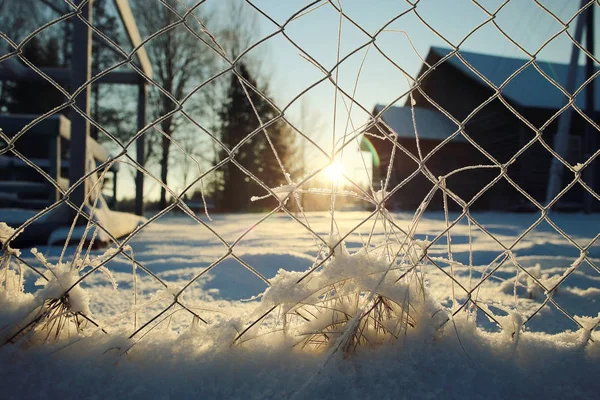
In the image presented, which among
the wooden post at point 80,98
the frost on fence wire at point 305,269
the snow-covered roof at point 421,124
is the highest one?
the snow-covered roof at point 421,124

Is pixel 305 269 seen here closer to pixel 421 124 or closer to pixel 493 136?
pixel 421 124

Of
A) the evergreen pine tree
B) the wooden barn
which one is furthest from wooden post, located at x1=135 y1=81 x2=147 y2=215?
the evergreen pine tree

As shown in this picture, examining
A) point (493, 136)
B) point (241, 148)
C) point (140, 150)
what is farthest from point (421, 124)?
point (140, 150)

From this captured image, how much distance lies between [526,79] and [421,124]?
3784mm

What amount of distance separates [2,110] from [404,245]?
17.3m

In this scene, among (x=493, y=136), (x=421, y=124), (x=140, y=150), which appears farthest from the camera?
(x=421, y=124)

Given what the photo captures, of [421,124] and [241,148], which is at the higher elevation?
[421,124]

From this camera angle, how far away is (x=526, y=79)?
504 inches

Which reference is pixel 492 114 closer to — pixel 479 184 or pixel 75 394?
pixel 479 184

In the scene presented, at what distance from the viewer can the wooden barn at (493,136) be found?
1202cm

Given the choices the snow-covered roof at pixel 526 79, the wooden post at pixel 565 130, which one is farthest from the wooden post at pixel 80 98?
the snow-covered roof at pixel 526 79

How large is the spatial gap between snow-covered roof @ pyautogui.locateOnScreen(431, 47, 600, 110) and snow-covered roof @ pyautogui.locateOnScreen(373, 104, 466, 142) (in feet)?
6.33

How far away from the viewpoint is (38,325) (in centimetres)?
63

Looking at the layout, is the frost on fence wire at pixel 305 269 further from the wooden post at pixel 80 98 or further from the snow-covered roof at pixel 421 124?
the snow-covered roof at pixel 421 124
